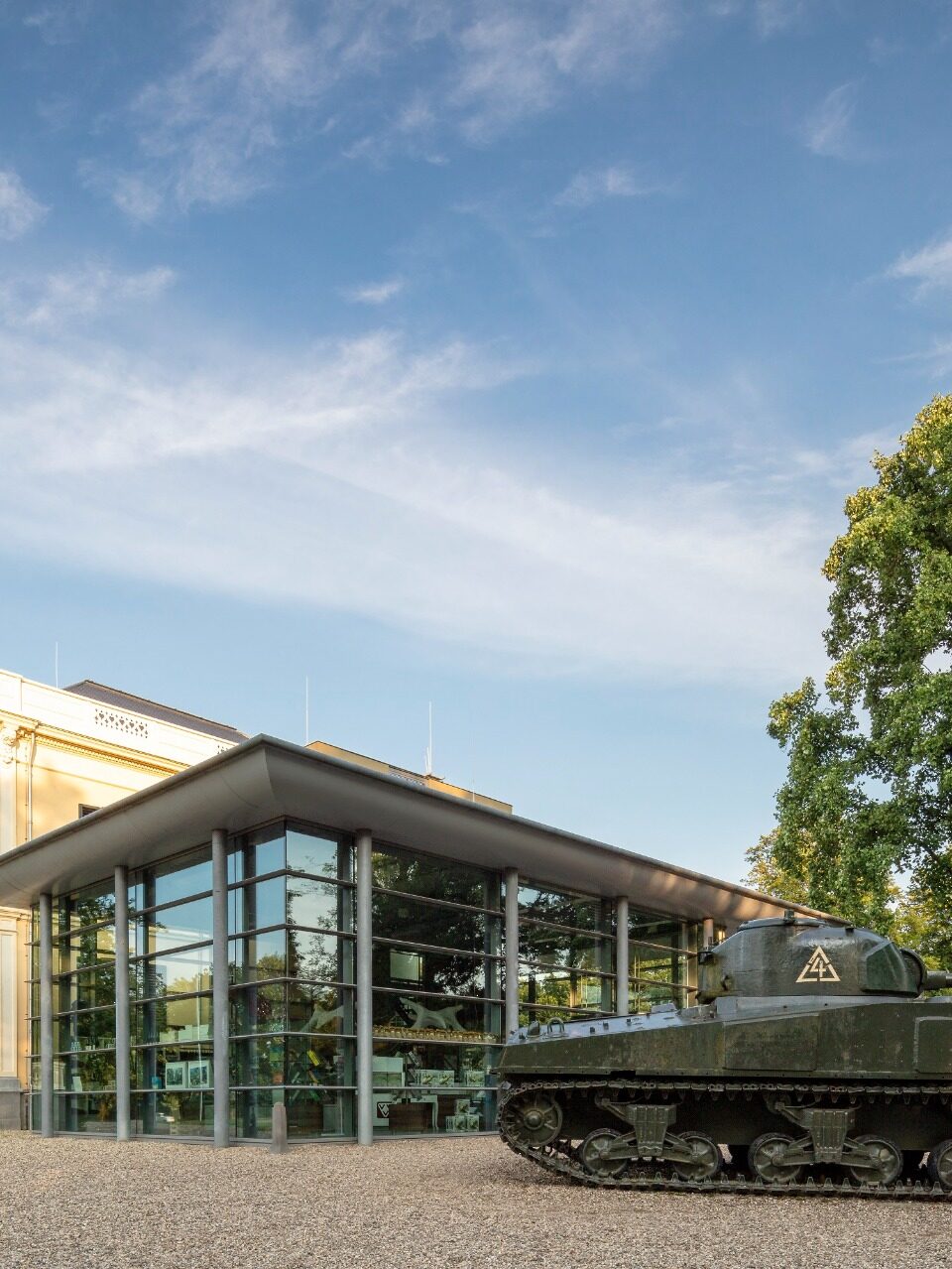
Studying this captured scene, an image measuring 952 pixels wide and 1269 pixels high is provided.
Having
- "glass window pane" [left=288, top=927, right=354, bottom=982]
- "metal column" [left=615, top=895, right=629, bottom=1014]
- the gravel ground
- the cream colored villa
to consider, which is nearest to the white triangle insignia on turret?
the gravel ground

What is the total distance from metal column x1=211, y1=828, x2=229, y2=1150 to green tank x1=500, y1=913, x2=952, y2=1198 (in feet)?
24.0

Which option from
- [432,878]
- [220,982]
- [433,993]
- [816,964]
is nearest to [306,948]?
[220,982]

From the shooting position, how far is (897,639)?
99.6 ft

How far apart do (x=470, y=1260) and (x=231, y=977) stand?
43.9 ft

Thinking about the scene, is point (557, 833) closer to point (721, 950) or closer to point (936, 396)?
point (721, 950)

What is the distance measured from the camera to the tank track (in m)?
14.6

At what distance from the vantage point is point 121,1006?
84.3 ft

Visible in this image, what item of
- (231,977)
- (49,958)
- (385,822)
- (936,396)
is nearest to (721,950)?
(385,822)

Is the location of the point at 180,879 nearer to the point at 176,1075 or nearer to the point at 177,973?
the point at 177,973

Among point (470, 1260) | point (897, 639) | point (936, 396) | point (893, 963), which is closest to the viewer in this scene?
point (470, 1260)

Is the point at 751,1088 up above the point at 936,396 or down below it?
below

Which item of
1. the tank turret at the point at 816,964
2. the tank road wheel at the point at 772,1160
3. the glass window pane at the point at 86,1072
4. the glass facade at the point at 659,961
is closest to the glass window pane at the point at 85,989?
the glass window pane at the point at 86,1072

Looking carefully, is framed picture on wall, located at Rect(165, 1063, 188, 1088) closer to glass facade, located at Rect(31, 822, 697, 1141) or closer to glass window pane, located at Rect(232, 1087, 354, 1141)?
glass facade, located at Rect(31, 822, 697, 1141)

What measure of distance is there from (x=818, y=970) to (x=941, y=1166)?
2542 mm
